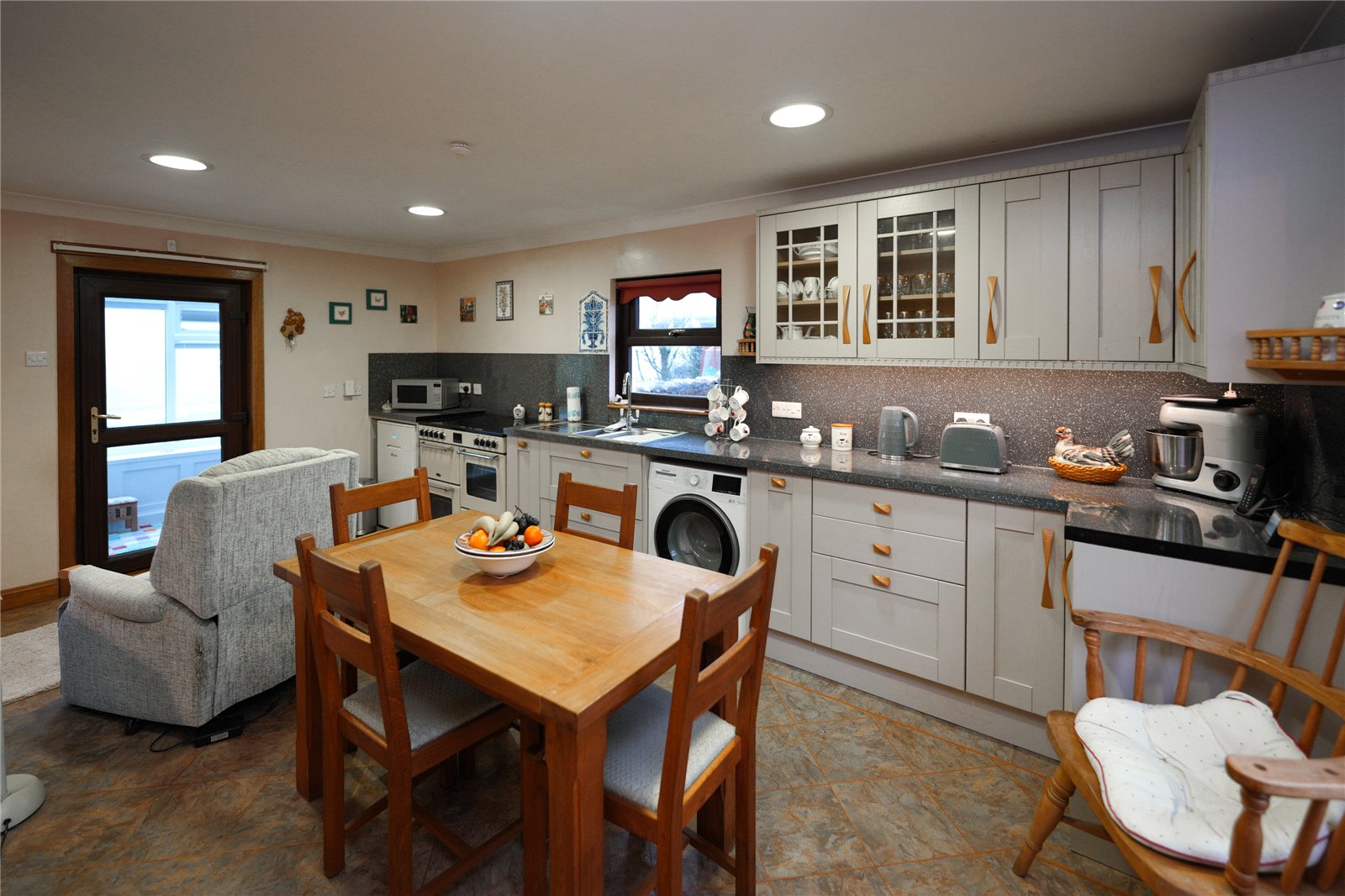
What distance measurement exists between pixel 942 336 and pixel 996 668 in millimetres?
1425

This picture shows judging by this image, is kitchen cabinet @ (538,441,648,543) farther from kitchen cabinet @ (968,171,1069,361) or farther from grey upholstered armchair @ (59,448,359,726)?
kitchen cabinet @ (968,171,1069,361)

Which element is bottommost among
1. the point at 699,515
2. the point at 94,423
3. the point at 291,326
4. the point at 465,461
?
the point at 699,515

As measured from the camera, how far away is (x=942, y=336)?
289cm

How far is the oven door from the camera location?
4.43 metres

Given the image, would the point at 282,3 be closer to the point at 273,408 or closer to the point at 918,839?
the point at 918,839

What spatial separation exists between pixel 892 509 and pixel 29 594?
16.4 ft

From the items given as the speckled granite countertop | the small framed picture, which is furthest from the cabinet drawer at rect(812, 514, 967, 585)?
the small framed picture

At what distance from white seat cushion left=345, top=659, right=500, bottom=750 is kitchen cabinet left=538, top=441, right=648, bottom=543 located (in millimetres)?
1586

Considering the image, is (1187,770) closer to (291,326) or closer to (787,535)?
(787,535)

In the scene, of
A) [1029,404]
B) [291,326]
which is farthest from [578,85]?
[291,326]

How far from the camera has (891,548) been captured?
2.71 meters

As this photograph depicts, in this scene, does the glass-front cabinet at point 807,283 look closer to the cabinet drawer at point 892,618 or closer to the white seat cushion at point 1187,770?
the cabinet drawer at point 892,618

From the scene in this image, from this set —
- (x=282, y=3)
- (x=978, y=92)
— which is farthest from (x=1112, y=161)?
(x=282, y=3)

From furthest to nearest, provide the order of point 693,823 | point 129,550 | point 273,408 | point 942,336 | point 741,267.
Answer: point 273,408 < point 129,550 < point 741,267 < point 942,336 < point 693,823
